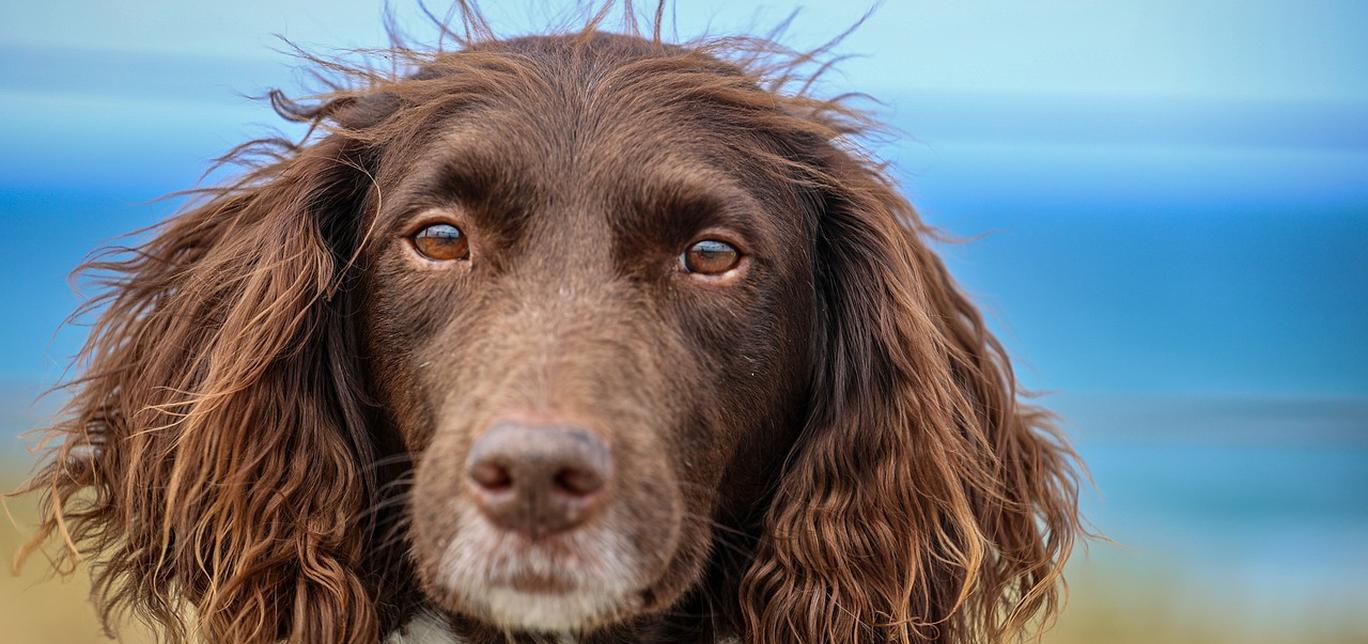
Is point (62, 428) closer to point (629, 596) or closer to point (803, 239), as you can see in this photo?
point (629, 596)

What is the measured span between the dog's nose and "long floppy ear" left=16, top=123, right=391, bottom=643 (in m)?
0.77

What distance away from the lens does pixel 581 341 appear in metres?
2.45

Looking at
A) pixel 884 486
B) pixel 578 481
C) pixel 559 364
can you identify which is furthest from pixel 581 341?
pixel 884 486

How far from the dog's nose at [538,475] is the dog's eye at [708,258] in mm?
633

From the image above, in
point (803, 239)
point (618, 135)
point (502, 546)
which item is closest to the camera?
point (502, 546)

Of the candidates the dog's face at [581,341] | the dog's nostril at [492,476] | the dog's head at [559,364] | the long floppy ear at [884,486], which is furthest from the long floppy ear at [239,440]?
the long floppy ear at [884,486]

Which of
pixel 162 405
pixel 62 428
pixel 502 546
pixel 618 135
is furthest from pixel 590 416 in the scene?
pixel 62 428

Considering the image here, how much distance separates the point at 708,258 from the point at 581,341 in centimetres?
43

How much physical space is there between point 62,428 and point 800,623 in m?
1.85

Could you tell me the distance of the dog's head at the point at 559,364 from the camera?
2604mm

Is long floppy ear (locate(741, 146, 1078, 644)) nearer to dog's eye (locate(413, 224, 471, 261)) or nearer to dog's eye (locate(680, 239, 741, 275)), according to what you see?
dog's eye (locate(680, 239, 741, 275))

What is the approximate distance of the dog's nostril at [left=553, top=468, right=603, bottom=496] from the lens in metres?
2.17

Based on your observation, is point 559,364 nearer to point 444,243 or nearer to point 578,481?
point 578,481

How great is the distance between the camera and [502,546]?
225 cm
